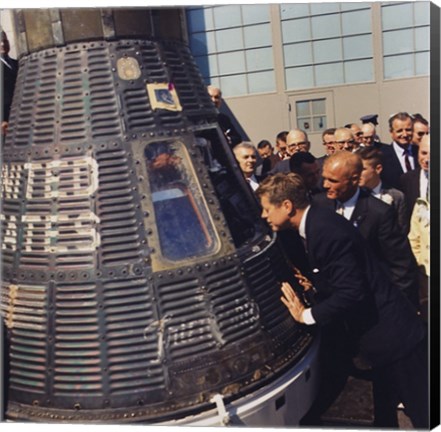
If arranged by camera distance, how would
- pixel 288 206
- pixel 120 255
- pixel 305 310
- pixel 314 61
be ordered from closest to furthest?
1. pixel 120 255
2. pixel 288 206
3. pixel 305 310
4. pixel 314 61

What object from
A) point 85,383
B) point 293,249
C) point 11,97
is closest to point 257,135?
point 293,249

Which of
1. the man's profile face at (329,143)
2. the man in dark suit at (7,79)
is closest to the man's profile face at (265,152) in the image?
the man's profile face at (329,143)

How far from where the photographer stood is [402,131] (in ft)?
8.90

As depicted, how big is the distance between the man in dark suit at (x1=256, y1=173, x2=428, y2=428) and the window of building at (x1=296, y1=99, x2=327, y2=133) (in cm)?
37

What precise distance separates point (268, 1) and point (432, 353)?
1806 millimetres

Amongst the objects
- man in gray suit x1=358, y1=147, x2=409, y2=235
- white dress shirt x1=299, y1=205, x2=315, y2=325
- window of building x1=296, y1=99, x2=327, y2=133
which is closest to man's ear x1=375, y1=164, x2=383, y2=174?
man in gray suit x1=358, y1=147, x2=409, y2=235

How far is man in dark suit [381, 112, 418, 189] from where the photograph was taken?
2717 millimetres

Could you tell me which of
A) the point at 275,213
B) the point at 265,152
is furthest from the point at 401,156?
the point at 275,213

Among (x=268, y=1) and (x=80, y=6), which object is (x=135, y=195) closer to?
(x=80, y=6)

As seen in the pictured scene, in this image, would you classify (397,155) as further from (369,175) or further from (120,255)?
(120,255)

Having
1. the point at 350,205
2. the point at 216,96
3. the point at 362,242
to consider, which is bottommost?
the point at 362,242

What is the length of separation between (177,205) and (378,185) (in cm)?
105

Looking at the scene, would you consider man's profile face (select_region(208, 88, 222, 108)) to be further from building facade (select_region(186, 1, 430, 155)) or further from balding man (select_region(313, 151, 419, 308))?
balding man (select_region(313, 151, 419, 308))

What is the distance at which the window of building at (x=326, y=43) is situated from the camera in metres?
2.63
